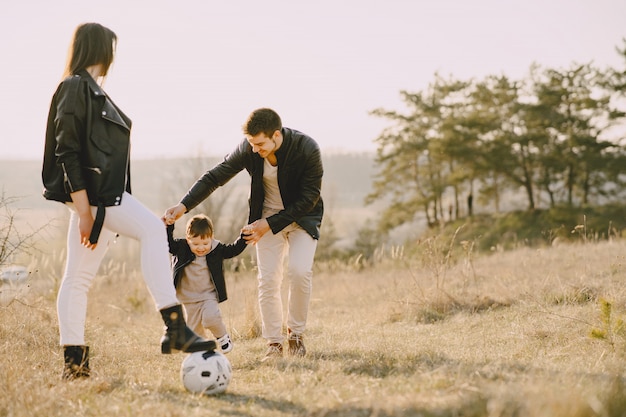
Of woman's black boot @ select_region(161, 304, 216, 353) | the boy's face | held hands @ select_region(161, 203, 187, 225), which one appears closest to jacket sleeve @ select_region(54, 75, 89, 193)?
woman's black boot @ select_region(161, 304, 216, 353)

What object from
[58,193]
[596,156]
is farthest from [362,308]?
[596,156]

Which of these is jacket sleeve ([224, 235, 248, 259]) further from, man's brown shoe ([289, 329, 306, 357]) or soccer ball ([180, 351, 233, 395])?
soccer ball ([180, 351, 233, 395])

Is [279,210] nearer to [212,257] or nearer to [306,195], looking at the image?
[306,195]

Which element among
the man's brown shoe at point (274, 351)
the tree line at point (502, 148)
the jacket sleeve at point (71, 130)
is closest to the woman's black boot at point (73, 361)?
the jacket sleeve at point (71, 130)

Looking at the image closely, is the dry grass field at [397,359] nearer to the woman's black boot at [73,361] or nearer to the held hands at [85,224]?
the woman's black boot at [73,361]

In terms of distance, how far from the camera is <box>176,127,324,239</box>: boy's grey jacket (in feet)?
16.8

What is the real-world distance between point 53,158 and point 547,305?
209 inches

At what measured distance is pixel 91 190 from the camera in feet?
12.4

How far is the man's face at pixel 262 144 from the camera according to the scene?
15.9 feet

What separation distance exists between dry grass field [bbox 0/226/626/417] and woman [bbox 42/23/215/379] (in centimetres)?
42

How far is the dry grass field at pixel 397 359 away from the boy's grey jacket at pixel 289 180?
46.8 inches

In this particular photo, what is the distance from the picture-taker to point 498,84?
1407 inches

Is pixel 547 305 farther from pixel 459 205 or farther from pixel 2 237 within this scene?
pixel 459 205

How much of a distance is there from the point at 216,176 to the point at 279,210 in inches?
25.7
